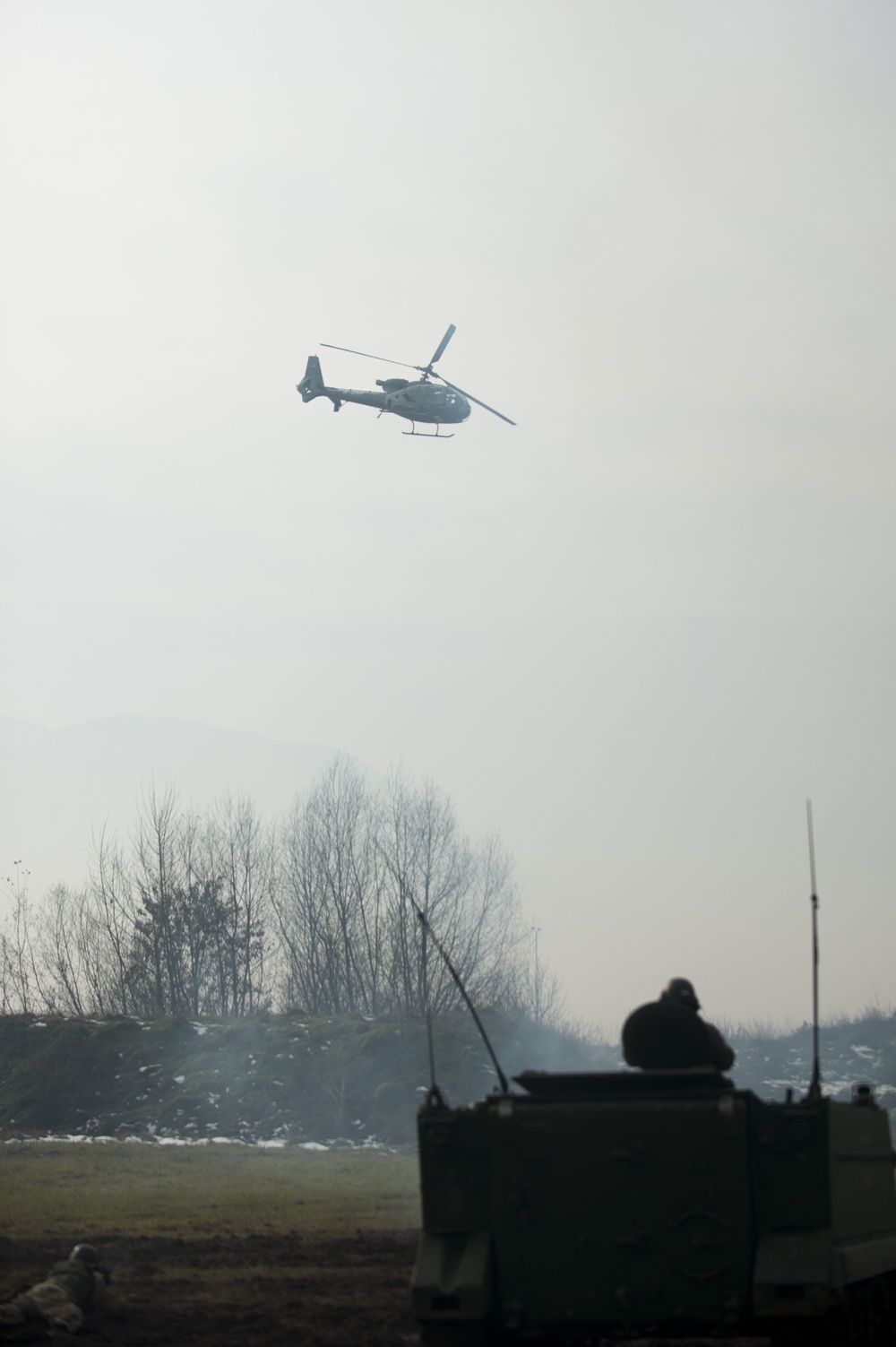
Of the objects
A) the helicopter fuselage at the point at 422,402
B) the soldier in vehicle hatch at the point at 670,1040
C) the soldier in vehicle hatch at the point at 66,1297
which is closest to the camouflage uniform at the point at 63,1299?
the soldier in vehicle hatch at the point at 66,1297

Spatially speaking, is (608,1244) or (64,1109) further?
(64,1109)

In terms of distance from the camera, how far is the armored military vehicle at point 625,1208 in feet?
25.0

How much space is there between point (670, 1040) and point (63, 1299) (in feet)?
19.7

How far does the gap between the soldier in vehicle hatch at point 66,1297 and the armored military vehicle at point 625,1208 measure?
479cm

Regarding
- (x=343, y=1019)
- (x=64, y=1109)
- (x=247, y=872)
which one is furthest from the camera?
(x=247, y=872)

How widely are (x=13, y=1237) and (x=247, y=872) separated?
3893cm

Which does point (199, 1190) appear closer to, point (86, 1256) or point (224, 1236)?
point (224, 1236)

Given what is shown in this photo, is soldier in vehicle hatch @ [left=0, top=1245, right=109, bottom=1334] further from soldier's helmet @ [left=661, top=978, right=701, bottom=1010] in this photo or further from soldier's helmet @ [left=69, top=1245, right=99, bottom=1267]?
soldier's helmet @ [left=661, top=978, right=701, bottom=1010]

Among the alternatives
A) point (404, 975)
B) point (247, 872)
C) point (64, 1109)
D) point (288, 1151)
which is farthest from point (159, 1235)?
point (247, 872)

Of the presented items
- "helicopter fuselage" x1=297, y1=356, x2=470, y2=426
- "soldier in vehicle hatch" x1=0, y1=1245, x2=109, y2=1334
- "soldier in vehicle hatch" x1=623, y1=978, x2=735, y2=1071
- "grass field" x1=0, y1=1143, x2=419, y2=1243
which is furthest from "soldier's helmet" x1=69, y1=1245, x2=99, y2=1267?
"helicopter fuselage" x1=297, y1=356, x2=470, y2=426

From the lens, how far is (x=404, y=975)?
2024 inches

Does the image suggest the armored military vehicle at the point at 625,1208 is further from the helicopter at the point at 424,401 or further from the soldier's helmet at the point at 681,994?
the helicopter at the point at 424,401

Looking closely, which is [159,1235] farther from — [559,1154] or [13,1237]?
[559,1154]

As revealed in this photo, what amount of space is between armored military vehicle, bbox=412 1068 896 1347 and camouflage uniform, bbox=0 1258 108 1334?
15.7 feet
